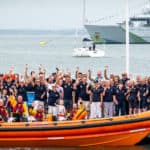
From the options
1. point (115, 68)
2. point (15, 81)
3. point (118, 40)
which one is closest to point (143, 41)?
point (118, 40)

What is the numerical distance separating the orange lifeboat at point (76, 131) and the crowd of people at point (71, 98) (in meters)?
0.42

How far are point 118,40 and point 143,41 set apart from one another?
3.90 m

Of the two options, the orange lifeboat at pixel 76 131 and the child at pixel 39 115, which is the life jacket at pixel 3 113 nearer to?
the orange lifeboat at pixel 76 131

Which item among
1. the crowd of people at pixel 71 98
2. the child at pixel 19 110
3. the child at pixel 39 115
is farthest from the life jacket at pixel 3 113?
the child at pixel 39 115

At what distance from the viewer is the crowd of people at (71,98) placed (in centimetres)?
2048

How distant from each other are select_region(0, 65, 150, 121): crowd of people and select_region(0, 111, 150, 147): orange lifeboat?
422 millimetres

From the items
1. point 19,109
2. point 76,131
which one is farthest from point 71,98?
point 19,109

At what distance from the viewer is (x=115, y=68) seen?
63438 millimetres

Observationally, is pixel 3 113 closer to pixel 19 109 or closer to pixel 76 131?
pixel 19 109

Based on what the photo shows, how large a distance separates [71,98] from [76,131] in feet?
4.50

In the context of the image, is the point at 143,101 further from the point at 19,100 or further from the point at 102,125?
the point at 19,100

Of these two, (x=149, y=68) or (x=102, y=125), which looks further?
(x=149, y=68)

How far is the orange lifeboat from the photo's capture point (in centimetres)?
2000

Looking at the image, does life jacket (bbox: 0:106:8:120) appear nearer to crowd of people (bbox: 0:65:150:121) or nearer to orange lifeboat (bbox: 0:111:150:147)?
crowd of people (bbox: 0:65:150:121)
